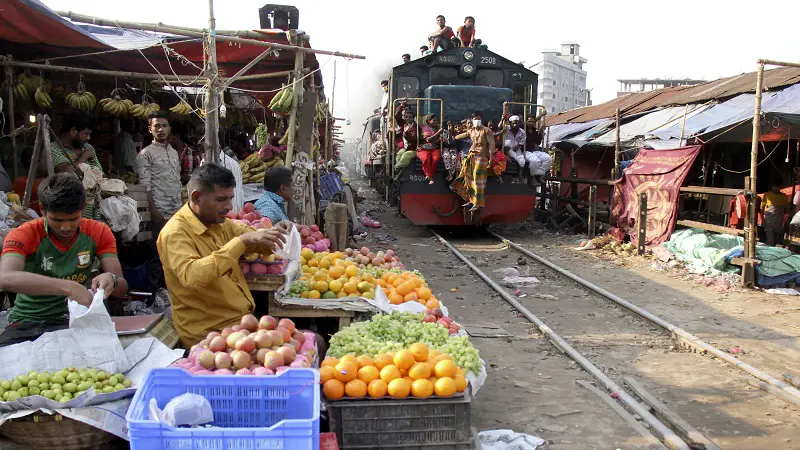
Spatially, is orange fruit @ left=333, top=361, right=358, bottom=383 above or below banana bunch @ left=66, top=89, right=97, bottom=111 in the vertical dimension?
below

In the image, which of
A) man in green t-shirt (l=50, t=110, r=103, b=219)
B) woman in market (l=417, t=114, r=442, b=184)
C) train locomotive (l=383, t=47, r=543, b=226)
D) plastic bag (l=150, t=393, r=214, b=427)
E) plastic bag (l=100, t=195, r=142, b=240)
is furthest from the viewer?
train locomotive (l=383, t=47, r=543, b=226)

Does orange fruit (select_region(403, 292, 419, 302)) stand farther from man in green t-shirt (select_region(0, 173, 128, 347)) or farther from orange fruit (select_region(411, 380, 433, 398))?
man in green t-shirt (select_region(0, 173, 128, 347))

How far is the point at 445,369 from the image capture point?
3.42 m

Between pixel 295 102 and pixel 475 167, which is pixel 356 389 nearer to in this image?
pixel 295 102

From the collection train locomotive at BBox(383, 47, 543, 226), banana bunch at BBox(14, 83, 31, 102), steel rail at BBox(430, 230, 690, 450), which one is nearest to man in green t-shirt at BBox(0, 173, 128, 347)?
steel rail at BBox(430, 230, 690, 450)

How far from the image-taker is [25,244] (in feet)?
11.1

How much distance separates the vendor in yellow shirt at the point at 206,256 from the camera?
11.0ft

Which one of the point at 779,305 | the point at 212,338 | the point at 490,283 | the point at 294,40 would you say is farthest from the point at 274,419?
the point at 779,305

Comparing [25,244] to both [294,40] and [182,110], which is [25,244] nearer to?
[294,40]

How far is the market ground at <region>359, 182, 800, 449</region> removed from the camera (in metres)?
4.23

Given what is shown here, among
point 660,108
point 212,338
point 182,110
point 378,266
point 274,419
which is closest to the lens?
point 274,419

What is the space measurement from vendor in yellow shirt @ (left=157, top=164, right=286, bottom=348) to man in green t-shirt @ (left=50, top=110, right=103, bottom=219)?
2454 mm

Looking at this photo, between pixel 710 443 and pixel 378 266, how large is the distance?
3.24m

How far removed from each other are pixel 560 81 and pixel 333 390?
→ 46.5 metres
